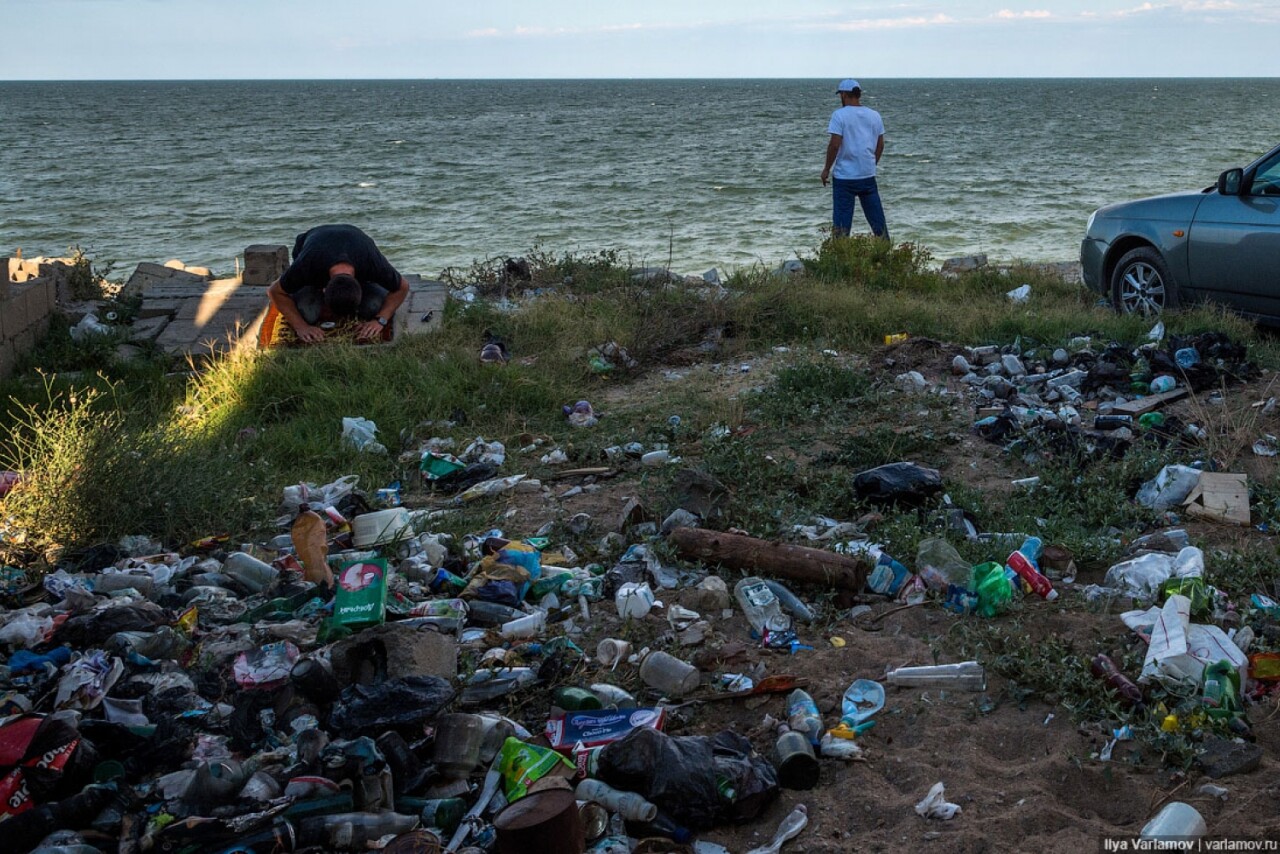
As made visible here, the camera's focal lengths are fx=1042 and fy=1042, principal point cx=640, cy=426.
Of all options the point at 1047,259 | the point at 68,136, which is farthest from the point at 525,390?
the point at 68,136

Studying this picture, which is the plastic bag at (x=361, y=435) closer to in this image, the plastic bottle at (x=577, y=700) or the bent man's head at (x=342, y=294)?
the bent man's head at (x=342, y=294)

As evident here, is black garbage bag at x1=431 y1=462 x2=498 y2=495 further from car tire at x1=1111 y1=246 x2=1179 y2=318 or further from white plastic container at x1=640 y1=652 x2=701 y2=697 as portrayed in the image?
car tire at x1=1111 y1=246 x2=1179 y2=318

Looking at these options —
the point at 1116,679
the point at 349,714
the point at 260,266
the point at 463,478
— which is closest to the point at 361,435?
the point at 463,478

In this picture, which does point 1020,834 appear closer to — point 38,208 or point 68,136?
point 38,208

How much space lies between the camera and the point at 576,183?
28.7 metres

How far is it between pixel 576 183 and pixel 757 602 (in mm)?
26027

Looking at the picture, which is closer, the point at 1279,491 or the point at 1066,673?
the point at 1066,673

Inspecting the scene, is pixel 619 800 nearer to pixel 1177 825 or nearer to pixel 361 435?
pixel 1177 825

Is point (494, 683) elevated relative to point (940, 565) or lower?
lower

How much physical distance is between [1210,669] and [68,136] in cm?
6548

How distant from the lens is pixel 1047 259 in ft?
50.9

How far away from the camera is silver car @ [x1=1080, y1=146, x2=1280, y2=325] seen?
703cm

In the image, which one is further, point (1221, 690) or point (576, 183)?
point (576, 183)

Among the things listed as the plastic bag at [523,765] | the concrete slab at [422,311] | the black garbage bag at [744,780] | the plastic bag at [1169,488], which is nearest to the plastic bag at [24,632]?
the plastic bag at [523,765]
